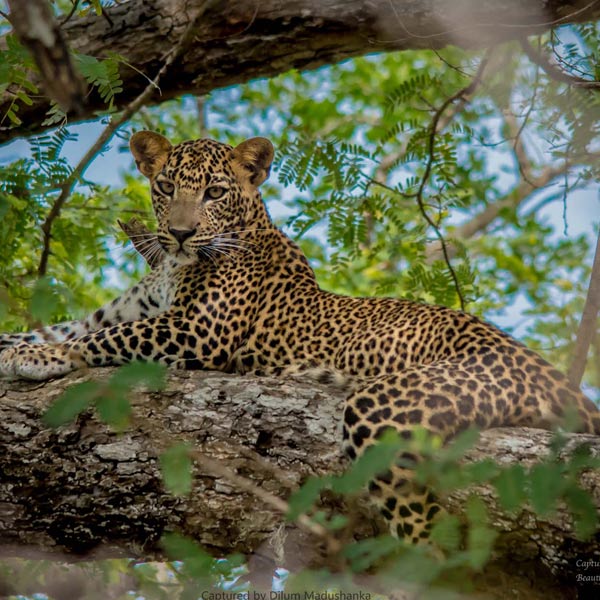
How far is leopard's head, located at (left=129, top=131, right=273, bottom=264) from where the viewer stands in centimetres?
828

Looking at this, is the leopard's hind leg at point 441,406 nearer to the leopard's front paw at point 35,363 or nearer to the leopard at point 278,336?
the leopard at point 278,336

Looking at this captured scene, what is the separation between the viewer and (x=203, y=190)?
854cm

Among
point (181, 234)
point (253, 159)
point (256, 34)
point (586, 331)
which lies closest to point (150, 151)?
point (253, 159)

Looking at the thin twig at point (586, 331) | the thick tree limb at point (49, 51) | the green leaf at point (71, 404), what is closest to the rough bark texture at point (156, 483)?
the thin twig at point (586, 331)

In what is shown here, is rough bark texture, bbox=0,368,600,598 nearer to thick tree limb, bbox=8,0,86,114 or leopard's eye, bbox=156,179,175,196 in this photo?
leopard's eye, bbox=156,179,175,196

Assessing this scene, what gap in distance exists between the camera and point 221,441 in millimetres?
6379

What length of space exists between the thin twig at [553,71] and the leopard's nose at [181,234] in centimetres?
320

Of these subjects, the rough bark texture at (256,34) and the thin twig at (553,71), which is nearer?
the thin twig at (553,71)

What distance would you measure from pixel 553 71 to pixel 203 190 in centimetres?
318

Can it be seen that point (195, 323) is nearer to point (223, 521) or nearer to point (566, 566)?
point (223, 521)

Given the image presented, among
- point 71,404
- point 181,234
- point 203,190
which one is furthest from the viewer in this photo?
point 203,190

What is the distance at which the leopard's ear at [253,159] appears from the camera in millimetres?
8867

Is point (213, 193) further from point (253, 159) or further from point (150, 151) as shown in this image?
point (150, 151)

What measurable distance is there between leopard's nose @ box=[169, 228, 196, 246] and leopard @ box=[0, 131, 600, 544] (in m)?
0.01
